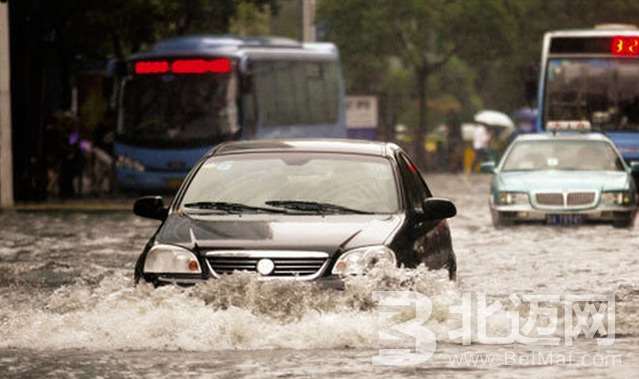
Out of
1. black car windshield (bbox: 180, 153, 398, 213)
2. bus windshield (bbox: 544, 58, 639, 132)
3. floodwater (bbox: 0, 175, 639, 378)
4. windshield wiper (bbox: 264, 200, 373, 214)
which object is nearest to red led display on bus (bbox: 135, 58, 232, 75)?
bus windshield (bbox: 544, 58, 639, 132)

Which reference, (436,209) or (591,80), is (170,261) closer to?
(436,209)

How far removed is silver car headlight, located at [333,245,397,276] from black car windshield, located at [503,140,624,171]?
14956mm

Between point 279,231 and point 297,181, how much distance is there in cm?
117

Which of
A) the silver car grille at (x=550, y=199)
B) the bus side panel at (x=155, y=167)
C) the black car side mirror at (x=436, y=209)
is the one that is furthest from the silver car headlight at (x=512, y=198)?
the black car side mirror at (x=436, y=209)

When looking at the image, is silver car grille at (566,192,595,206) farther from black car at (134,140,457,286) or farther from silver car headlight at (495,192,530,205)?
black car at (134,140,457,286)

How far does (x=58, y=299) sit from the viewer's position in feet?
44.7

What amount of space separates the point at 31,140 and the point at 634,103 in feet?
36.9

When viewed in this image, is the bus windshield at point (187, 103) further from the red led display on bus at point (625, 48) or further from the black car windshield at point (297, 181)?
the black car windshield at point (297, 181)

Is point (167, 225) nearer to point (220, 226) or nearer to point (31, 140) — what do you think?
point (220, 226)

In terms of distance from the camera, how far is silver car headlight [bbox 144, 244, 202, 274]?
11.9 meters

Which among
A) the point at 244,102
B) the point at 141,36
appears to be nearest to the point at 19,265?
the point at 244,102

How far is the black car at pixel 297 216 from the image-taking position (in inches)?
467

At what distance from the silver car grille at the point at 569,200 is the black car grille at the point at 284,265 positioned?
13.9m

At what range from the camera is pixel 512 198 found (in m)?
25.7
